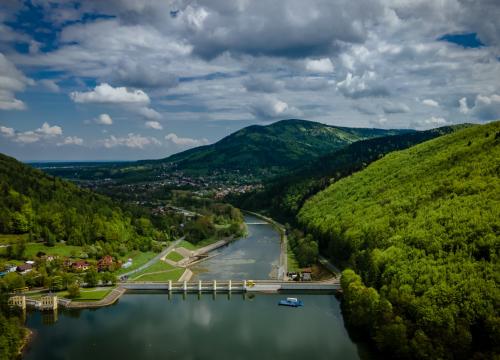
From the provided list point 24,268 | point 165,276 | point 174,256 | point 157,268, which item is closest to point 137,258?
point 174,256

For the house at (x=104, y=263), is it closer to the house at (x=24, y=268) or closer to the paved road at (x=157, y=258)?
the paved road at (x=157, y=258)

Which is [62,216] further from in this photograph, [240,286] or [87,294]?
[240,286]

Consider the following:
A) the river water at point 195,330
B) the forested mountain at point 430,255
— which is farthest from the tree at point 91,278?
the forested mountain at point 430,255

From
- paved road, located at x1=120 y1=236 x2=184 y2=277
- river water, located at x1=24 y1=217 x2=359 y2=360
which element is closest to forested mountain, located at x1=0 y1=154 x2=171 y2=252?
paved road, located at x1=120 y1=236 x2=184 y2=277

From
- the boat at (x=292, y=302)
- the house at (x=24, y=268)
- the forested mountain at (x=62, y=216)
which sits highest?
the forested mountain at (x=62, y=216)

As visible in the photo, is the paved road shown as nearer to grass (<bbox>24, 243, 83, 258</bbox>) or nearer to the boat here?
grass (<bbox>24, 243, 83, 258</bbox>)

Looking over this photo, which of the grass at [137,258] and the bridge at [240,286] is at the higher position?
the grass at [137,258]

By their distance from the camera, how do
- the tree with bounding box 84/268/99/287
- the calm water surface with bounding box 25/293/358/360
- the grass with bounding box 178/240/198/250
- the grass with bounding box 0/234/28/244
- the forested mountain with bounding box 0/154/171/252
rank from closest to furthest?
the calm water surface with bounding box 25/293/358/360
the tree with bounding box 84/268/99/287
the grass with bounding box 0/234/28/244
the forested mountain with bounding box 0/154/171/252
the grass with bounding box 178/240/198/250

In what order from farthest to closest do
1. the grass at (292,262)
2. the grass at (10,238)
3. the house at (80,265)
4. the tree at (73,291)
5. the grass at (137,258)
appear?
the grass at (10,238), the grass at (137,258), the grass at (292,262), the house at (80,265), the tree at (73,291)
